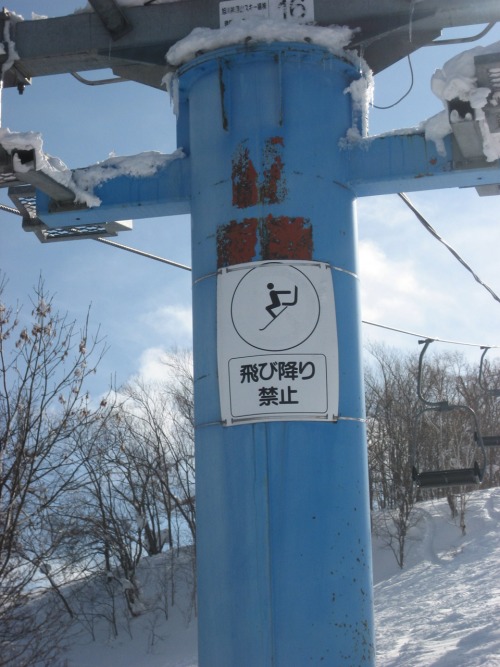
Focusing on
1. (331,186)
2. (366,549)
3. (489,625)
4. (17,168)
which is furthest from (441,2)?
(489,625)

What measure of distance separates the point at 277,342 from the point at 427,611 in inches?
724

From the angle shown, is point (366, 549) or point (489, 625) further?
point (489, 625)

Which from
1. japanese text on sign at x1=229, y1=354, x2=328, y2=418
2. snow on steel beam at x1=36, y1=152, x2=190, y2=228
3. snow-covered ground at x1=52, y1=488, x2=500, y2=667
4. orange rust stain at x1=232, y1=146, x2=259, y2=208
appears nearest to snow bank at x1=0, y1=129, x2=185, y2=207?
snow on steel beam at x1=36, y1=152, x2=190, y2=228

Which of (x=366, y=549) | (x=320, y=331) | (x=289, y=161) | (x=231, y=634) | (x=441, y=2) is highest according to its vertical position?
(x=441, y=2)

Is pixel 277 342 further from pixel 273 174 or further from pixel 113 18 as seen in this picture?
pixel 113 18

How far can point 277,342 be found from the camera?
6.44m

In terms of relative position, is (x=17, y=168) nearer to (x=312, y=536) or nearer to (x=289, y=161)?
(x=289, y=161)

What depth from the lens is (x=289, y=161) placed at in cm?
685

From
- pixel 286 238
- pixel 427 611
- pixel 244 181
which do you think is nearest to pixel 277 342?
pixel 286 238

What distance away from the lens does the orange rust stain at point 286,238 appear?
662 cm

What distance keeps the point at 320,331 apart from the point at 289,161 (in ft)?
4.34

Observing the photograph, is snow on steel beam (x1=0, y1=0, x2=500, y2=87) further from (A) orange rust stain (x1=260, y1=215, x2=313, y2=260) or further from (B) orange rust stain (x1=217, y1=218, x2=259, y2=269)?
(B) orange rust stain (x1=217, y1=218, x2=259, y2=269)

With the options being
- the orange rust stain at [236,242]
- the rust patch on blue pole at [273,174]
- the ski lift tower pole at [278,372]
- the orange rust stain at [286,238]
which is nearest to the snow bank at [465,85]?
the ski lift tower pole at [278,372]

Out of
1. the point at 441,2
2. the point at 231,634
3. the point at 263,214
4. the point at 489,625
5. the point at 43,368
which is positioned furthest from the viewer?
the point at 489,625
